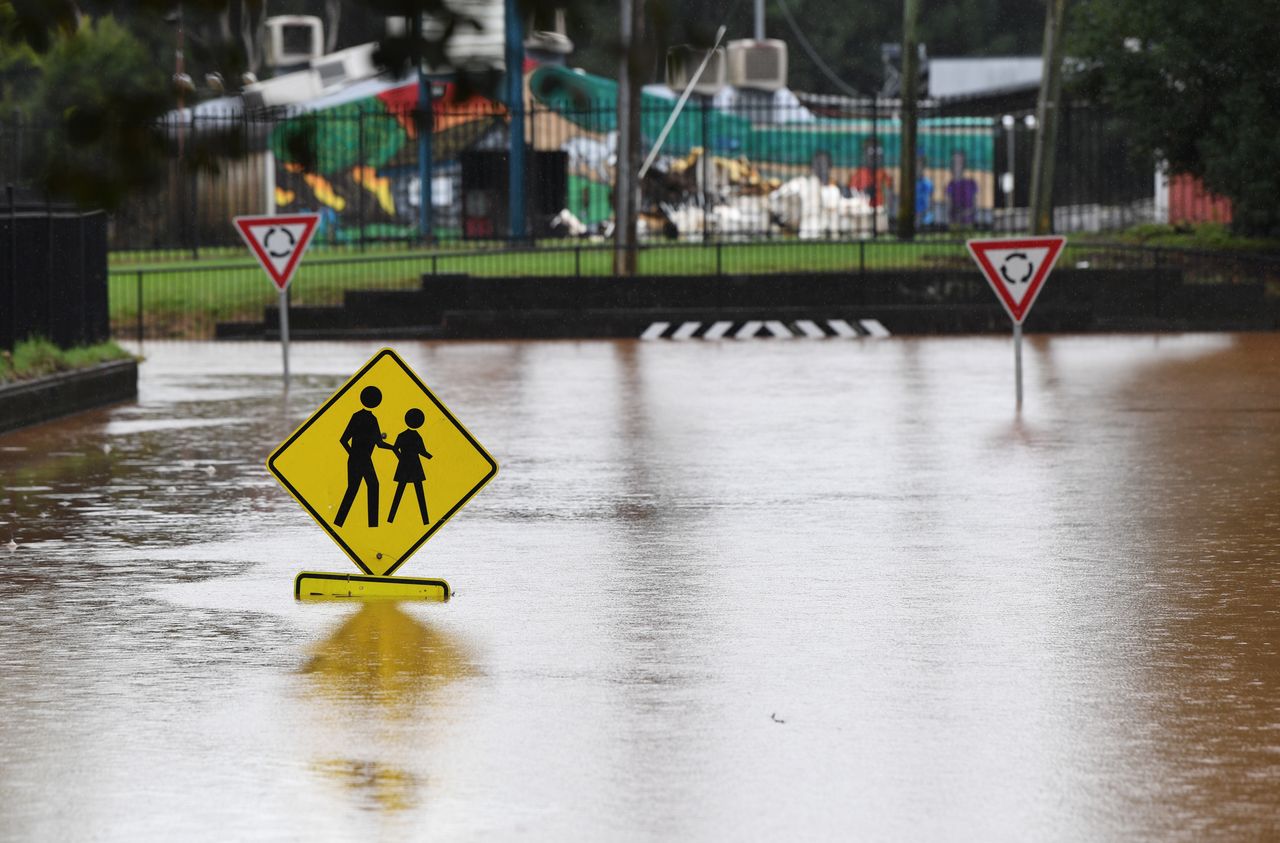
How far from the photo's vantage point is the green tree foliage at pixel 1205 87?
123ft

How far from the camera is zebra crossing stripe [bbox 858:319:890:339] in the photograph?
117 feet

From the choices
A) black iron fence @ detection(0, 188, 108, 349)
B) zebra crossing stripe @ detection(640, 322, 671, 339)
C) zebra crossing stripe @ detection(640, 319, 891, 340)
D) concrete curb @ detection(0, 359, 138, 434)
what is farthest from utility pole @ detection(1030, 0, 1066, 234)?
concrete curb @ detection(0, 359, 138, 434)

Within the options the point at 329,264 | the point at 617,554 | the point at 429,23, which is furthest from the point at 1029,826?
the point at 329,264

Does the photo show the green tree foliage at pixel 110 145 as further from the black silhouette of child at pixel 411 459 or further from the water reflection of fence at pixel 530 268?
the water reflection of fence at pixel 530 268

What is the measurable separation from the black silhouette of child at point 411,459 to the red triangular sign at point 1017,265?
1134 centimetres

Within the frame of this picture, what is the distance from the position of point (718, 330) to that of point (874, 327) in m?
2.38

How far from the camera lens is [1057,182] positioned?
5622 cm

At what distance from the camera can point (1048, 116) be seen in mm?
41438

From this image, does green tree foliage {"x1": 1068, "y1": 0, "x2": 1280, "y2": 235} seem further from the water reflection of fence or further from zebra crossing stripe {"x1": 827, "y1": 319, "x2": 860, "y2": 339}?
zebra crossing stripe {"x1": 827, "y1": 319, "x2": 860, "y2": 339}

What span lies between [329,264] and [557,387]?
16.4m

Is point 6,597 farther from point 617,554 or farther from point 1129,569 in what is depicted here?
point 1129,569

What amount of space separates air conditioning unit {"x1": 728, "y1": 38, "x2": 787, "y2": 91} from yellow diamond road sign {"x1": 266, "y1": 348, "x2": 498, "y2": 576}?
50.3 metres

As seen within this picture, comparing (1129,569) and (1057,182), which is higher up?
(1057,182)

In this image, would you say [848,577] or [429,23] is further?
[848,577]
